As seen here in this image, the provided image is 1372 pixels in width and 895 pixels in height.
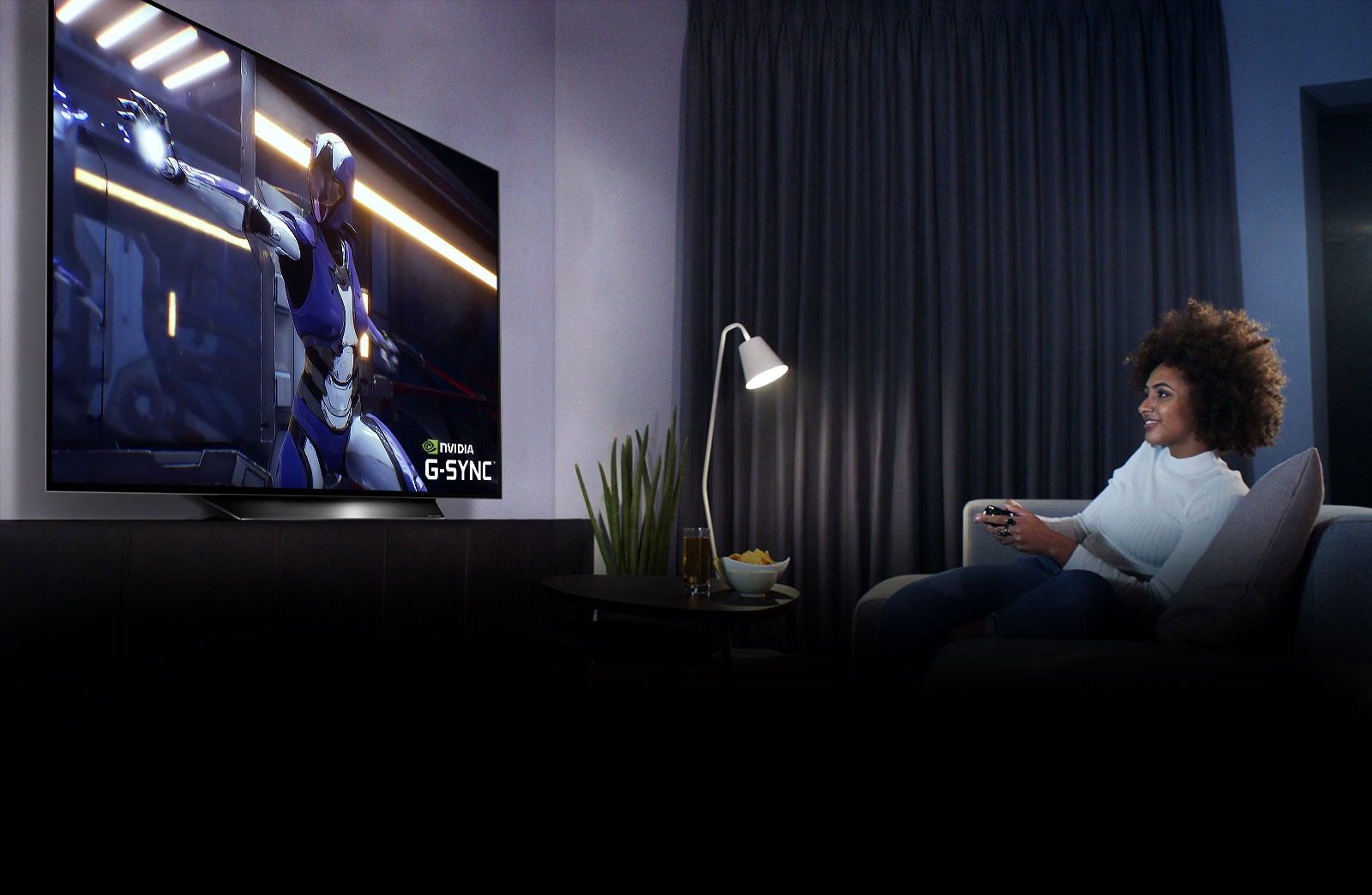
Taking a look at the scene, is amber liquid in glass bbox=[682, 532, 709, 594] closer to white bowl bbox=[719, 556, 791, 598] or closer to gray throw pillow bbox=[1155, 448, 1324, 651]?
white bowl bbox=[719, 556, 791, 598]

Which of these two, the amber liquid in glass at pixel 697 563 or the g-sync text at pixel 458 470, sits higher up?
the g-sync text at pixel 458 470

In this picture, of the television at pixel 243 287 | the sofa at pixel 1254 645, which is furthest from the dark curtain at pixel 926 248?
the sofa at pixel 1254 645

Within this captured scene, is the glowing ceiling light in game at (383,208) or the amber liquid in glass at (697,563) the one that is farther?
the glowing ceiling light in game at (383,208)

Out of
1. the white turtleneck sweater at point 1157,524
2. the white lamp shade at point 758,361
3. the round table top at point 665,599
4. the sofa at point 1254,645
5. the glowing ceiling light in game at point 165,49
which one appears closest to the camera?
the sofa at point 1254,645

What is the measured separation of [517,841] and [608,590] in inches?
26.3

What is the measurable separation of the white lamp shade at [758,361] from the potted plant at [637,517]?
42cm

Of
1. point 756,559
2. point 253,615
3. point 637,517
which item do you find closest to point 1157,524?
point 756,559

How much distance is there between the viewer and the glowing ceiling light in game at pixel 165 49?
185 centimetres

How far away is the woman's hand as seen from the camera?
174 cm

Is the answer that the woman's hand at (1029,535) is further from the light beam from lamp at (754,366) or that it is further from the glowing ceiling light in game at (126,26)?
the glowing ceiling light in game at (126,26)

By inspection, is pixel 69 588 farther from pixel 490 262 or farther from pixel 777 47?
pixel 777 47

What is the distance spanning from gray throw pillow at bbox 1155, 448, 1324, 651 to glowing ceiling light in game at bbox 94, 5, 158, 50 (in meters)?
2.22

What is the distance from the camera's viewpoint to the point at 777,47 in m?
3.69

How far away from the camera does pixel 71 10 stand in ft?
5.68
